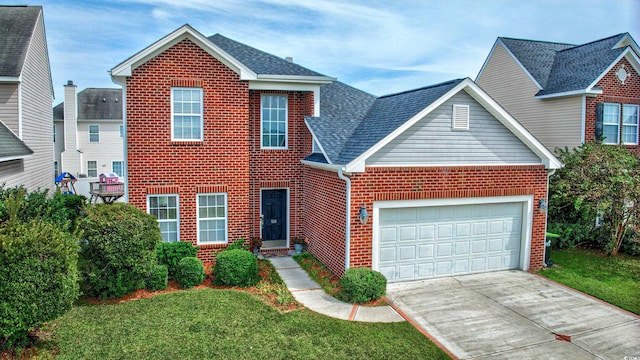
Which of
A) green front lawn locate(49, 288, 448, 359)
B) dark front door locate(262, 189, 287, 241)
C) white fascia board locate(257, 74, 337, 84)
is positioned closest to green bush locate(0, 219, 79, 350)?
green front lawn locate(49, 288, 448, 359)

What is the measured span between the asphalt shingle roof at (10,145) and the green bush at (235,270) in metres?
6.83

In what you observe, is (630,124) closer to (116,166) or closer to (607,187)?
(607,187)

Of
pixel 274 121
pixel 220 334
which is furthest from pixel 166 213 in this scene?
pixel 220 334

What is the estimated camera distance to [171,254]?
12117 mm

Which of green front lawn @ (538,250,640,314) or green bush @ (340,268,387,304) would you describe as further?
green front lawn @ (538,250,640,314)

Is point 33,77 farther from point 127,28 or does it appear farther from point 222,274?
point 222,274

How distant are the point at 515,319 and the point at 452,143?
4.91 m

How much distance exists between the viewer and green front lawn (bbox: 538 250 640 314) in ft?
37.8

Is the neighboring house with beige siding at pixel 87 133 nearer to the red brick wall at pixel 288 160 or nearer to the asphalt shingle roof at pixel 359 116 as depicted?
the red brick wall at pixel 288 160

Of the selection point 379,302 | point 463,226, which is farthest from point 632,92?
point 379,302

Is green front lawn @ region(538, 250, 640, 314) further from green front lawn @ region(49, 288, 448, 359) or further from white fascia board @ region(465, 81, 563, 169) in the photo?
green front lawn @ region(49, 288, 448, 359)

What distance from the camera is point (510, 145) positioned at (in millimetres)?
12914

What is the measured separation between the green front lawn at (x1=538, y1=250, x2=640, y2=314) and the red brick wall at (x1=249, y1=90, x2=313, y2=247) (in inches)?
327

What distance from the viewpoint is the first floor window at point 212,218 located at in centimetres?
1392
